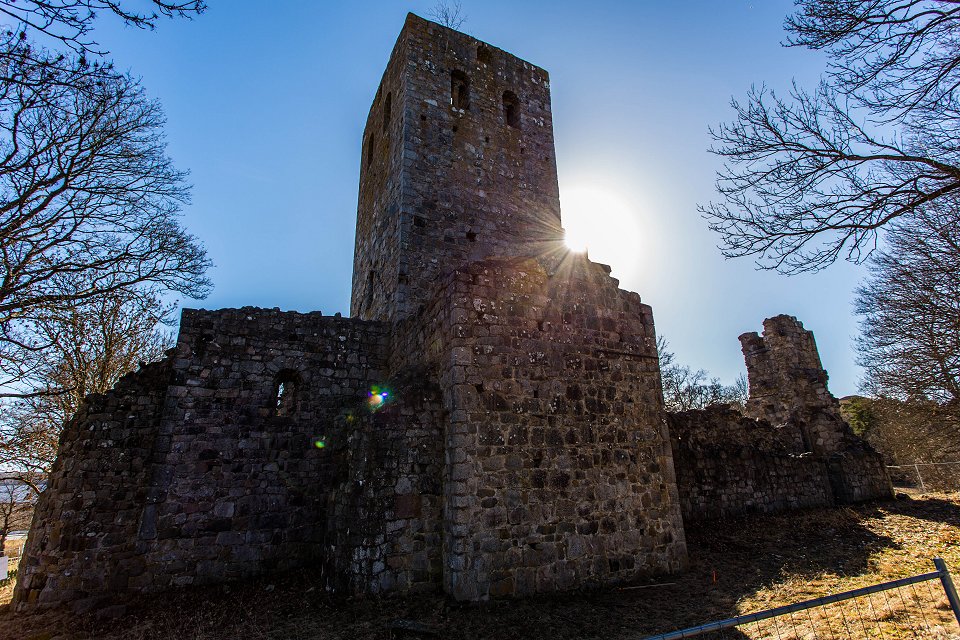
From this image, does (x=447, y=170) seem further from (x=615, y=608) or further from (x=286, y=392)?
(x=615, y=608)

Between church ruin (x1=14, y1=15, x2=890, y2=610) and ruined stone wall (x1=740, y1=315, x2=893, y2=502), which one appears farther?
ruined stone wall (x1=740, y1=315, x2=893, y2=502)

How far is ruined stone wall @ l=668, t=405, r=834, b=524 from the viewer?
10.2 metres

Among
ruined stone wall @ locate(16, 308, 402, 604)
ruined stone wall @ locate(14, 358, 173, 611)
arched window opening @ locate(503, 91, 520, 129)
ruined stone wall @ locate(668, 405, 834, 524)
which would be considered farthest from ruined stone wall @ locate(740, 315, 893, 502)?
ruined stone wall @ locate(14, 358, 173, 611)

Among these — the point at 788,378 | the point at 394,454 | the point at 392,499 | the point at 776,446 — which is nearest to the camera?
the point at 392,499

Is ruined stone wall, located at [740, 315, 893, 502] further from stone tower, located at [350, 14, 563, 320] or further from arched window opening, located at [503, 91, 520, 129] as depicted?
arched window opening, located at [503, 91, 520, 129]

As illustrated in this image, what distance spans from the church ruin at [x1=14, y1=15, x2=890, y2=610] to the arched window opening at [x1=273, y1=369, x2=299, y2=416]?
39 millimetres

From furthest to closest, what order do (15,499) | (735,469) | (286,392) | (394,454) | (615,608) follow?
(15,499) < (735,469) < (286,392) < (394,454) < (615,608)

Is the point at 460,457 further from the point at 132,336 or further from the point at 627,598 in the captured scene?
the point at 132,336

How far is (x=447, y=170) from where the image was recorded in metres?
12.7

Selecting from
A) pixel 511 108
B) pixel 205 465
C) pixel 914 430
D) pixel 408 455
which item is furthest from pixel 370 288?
pixel 914 430

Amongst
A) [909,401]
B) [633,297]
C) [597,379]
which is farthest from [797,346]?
[597,379]

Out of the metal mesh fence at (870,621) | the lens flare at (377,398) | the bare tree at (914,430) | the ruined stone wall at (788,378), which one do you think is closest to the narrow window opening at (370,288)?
the lens flare at (377,398)

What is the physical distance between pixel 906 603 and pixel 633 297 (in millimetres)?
5247

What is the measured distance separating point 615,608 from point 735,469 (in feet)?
21.7
